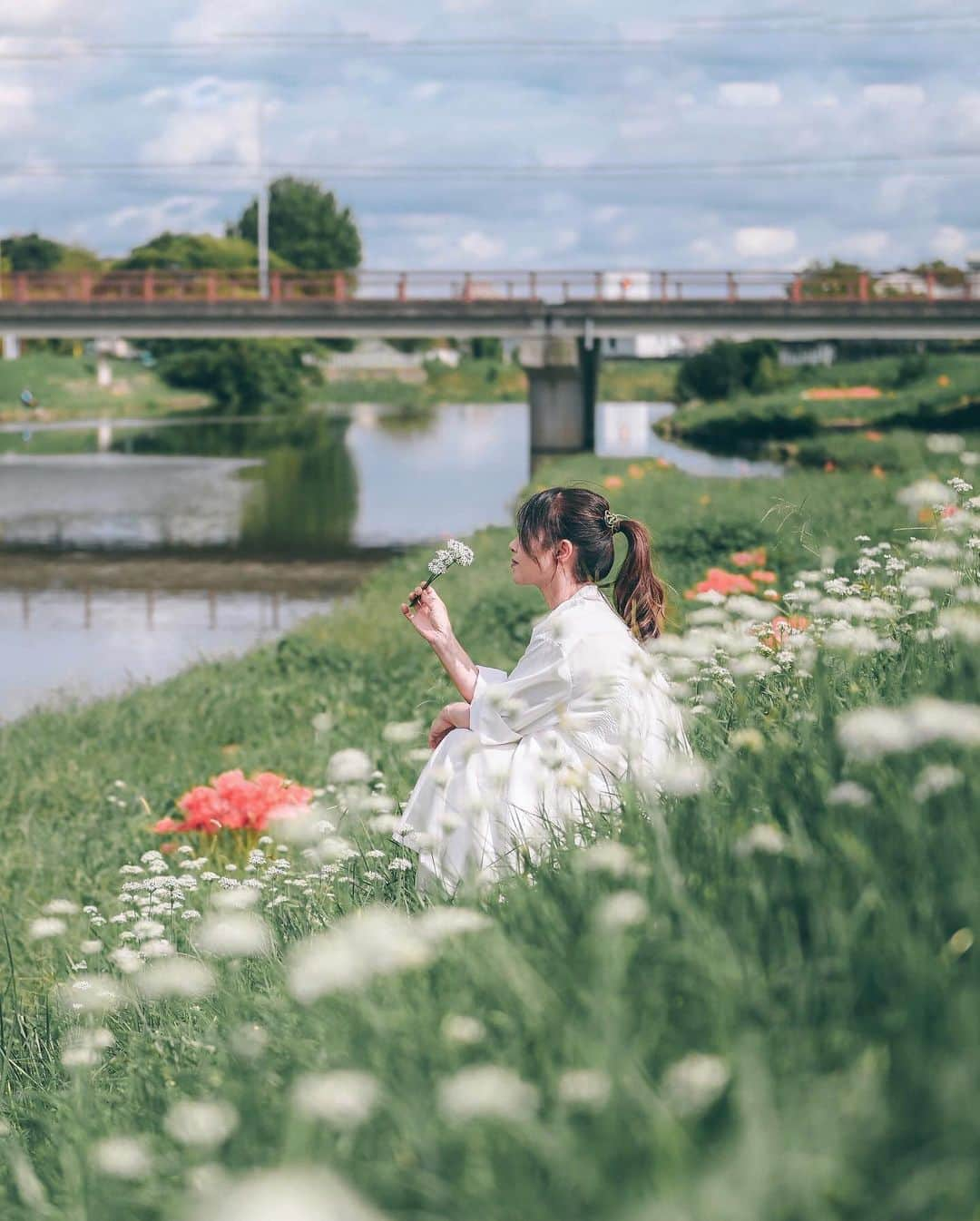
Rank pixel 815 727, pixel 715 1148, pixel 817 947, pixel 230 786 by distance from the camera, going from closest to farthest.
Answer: pixel 715 1148 < pixel 817 947 < pixel 815 727 < pixel 230 786

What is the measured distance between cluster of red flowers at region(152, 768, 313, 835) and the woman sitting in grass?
4.61ft

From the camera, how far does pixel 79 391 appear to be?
222 feet

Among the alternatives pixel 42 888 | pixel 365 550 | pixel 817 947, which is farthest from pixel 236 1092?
pixel 365 550

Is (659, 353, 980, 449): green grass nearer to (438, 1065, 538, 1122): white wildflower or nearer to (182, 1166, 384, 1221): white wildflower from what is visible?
(438, 1065, 538, 1122): white wildflower

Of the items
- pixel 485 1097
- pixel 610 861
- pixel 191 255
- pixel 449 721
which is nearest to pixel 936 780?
pixel 610 861

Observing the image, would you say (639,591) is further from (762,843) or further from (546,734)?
(762,843)

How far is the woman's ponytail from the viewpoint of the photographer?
4477mm

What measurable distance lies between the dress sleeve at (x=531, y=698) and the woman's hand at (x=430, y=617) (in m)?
0.29

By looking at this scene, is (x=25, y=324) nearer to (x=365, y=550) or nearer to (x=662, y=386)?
(x=365, y=550)

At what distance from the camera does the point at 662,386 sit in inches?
3804

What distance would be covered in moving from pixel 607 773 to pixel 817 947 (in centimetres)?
185

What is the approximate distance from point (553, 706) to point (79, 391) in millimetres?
66963

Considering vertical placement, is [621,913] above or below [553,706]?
above

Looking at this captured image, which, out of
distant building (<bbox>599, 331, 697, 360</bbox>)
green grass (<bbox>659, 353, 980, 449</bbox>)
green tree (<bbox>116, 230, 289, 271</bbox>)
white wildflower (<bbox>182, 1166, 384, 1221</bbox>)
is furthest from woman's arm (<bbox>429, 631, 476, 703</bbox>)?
green tree (<bbox>116, 230, 289, 271</bbox>)
